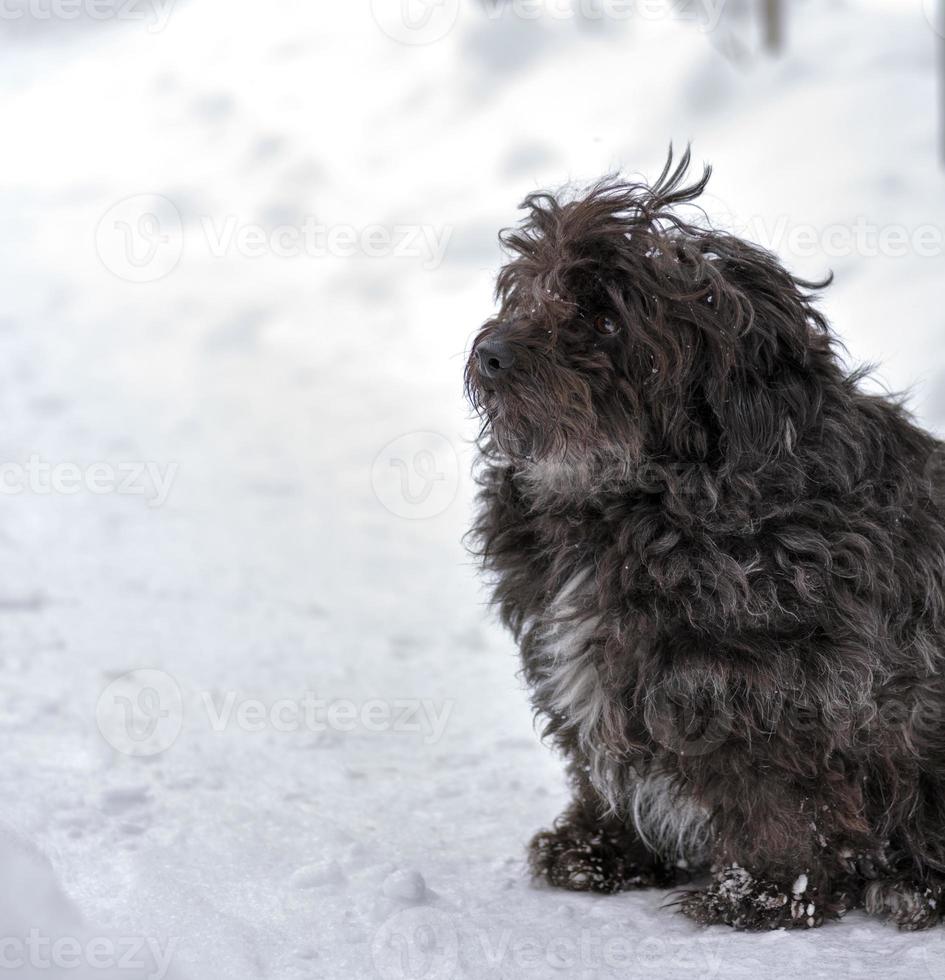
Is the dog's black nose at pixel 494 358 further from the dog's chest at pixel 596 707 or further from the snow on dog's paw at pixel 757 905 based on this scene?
the snow on dog's paw at pixel 757 905

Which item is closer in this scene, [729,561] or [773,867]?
[729,561]

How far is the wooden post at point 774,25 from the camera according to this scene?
13.0m

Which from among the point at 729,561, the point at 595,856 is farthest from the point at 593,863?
the point at 729,561

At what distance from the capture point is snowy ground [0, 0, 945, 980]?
11.6 feet

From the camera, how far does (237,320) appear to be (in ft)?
36.8

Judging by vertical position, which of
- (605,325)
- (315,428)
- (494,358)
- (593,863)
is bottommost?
(593,863)

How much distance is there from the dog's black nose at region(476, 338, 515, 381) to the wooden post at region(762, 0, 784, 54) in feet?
34.7

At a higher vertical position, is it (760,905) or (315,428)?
(315,428)

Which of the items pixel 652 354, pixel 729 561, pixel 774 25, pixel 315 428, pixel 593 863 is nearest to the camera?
pixel 729 561

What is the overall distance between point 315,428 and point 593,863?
568 cm

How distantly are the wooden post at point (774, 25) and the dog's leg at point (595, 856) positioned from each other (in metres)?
10.7

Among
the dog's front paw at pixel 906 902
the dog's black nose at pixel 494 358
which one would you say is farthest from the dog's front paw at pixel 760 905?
the dog's black nose at pixel 494 358

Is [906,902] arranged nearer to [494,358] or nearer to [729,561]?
[729,561]

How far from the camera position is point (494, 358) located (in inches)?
140
